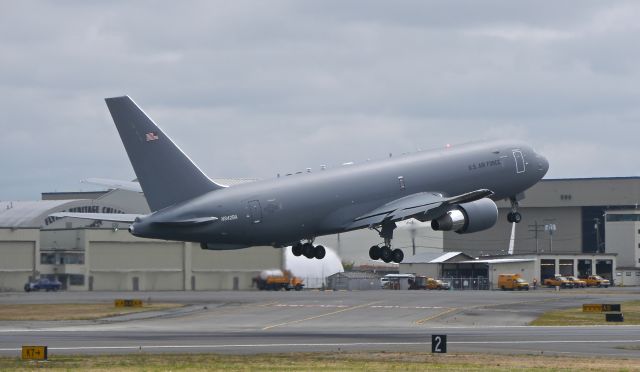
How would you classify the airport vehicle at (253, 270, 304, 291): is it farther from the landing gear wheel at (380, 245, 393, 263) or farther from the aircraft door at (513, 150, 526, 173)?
the landing gear wheel at (380, 245, 393, 263)

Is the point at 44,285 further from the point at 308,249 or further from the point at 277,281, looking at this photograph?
the point at 308,249

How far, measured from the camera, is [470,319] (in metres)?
121

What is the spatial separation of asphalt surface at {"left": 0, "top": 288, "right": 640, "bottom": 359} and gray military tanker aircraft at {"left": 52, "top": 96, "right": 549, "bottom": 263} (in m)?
7.83

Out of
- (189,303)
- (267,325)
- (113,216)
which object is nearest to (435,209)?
(113,216)

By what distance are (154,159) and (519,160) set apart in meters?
28.9

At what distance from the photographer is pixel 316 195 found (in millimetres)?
81062

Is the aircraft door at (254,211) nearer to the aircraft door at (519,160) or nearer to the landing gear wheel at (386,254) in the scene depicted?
the landing gear wheel at (386,254)

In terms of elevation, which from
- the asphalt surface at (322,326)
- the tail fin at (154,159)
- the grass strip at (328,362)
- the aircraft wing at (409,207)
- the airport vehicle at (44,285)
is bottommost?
the grass strip at (328,362)

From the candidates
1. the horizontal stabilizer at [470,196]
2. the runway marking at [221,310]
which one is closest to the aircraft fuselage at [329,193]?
the horizontal stabilizer at [470,196]

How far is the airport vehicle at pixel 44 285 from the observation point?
17400 cm

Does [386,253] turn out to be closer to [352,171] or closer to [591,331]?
[352,171]

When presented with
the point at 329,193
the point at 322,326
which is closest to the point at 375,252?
the point at 329,193

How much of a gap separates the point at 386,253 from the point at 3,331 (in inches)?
1378

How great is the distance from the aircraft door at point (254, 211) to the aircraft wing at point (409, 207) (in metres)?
7.80
